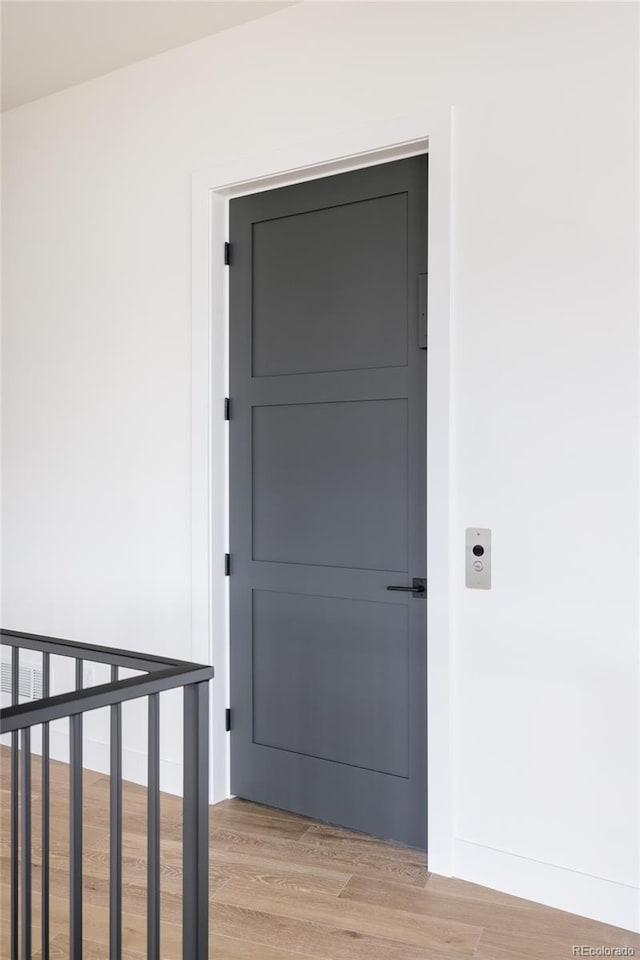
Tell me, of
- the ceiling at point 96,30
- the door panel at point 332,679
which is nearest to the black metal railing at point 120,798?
the door panel at point 332,679

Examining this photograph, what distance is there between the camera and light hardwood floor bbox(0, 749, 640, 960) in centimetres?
204

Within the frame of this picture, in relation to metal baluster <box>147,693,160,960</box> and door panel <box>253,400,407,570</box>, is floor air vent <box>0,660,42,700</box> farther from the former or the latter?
metal baluster <box>147,693,160,960</box>

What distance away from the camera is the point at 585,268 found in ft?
7.20

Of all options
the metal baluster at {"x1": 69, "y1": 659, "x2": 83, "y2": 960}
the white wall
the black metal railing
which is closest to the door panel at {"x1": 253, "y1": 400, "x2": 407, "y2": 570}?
the white wall

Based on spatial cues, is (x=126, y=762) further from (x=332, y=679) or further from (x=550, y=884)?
(x=550, y=884)

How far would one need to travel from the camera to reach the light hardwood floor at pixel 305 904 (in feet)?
6.70

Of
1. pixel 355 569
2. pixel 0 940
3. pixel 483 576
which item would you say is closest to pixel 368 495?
pixel 355 569

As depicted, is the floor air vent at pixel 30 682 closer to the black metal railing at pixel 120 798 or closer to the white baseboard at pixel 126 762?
the white baseboard at pixel 126 762

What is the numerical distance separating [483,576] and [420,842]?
0.96m

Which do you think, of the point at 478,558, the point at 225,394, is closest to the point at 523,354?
the point at 478,558

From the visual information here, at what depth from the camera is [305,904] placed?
2.25 metres

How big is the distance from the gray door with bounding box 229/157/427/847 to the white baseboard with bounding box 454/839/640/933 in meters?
0.25

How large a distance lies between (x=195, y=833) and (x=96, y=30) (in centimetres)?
285

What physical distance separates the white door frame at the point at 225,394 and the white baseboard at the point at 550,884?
3.3 inches
